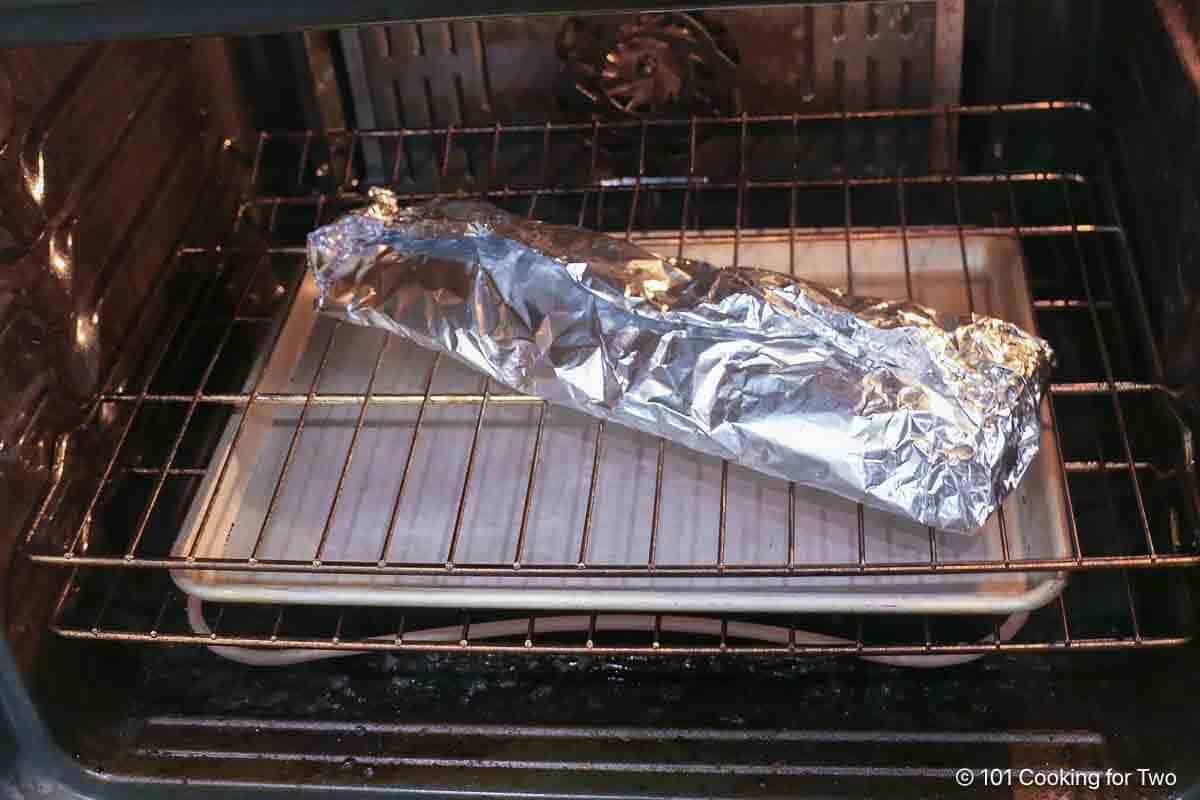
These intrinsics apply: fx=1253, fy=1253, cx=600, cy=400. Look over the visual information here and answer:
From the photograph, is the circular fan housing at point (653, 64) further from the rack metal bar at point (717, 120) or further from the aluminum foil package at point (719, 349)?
the aluminum foil package at point (719, 349)

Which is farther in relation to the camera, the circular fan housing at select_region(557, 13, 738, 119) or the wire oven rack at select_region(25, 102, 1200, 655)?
the circular fan housing at select_region(557, 13, 738, 119)

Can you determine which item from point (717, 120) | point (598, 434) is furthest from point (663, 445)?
point (717, 120)

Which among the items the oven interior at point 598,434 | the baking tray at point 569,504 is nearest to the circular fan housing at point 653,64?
the oven interior at point 598,434

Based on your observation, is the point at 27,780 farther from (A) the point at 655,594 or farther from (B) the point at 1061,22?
(B) the point at 1061,22

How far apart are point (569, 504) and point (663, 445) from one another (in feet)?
0.26

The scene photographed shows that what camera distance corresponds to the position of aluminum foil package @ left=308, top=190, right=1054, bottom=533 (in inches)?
30.6

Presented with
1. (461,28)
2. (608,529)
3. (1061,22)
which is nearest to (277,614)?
(608,529)

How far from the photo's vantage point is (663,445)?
2.87 ft

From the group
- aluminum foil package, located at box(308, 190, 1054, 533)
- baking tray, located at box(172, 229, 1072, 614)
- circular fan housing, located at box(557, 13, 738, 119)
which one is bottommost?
baking tray, located at box(172, 229, 1072, 614)

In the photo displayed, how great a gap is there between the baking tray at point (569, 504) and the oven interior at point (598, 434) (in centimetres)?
2

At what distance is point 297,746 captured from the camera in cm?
83

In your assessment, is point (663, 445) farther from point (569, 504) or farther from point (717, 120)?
point (717, 120)

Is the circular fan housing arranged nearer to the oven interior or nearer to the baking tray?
the oven interior

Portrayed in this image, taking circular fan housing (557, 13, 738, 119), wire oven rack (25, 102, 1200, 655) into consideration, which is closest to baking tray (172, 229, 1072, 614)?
wire oven rack (25, 102, 1200, 655)
